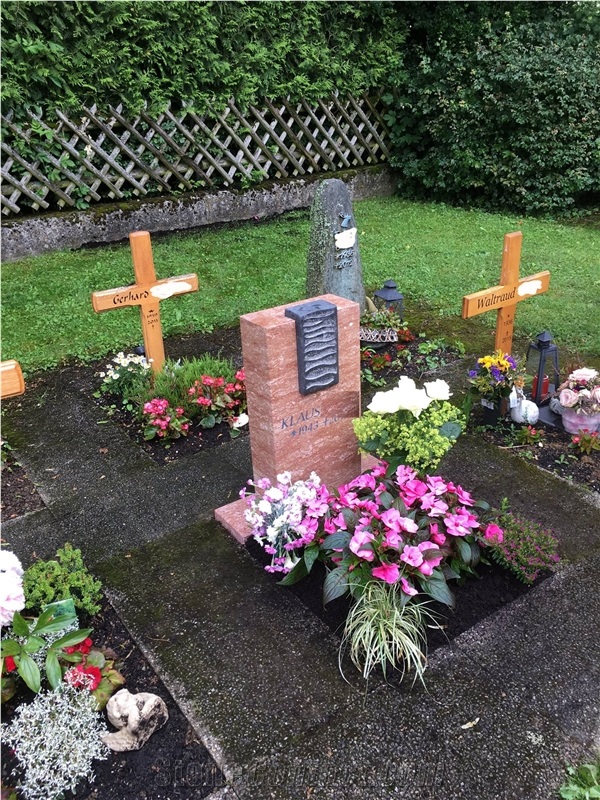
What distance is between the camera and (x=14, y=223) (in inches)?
307

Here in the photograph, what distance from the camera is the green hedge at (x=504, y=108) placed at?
30.0ft

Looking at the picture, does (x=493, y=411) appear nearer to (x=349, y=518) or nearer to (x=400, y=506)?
(x=400, y=506)

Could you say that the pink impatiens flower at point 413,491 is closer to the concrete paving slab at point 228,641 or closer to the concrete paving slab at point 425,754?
the concrete paving slab at point 228,641

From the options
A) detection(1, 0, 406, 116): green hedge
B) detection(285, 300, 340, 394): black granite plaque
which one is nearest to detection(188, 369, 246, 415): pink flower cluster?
detection(285, 300, 340, 394): black granite plaque

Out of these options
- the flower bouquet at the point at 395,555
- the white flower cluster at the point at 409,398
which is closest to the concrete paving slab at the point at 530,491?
the flower bouquet at the point at 395,555

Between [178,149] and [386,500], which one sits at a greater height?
[178,149]

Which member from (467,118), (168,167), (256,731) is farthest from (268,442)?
(467,118)

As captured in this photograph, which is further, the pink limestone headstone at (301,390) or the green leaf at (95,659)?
the pink limestone headstone at (301,390)

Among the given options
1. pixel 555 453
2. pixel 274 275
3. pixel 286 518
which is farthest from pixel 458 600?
pixel 274 275

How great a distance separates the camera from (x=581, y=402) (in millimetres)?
3883

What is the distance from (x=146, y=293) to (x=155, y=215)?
5.01 m

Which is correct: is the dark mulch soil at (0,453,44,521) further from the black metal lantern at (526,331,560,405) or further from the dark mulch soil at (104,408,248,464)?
the black metal lantern at (526,331,560,405)

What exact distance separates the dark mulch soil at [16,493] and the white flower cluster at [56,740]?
145 cm

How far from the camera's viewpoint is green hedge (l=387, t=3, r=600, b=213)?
30.0ft
